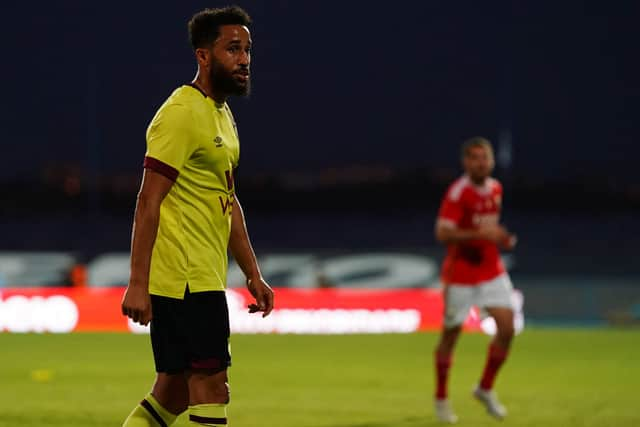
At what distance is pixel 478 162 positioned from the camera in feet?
31.6

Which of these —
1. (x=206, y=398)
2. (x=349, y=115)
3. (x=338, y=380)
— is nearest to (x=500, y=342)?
(x=338, y=380)

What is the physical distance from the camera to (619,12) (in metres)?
32.7

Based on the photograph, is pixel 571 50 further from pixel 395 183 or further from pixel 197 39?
pixel 197 39

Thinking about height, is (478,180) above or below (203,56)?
below

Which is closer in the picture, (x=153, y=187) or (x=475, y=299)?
(x=153, y=187)

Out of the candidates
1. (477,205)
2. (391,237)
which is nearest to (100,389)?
(477,205)

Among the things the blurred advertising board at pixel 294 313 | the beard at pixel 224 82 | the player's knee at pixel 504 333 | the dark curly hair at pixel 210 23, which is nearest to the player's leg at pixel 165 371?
the beard at pixel 224 82

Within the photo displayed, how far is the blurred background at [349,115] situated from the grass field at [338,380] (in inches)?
391

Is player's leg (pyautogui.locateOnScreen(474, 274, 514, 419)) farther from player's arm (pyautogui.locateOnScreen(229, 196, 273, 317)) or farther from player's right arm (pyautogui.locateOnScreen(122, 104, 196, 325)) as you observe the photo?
player's right arm (pyautogui.locateOnScreen(122, 104, 196, 325))

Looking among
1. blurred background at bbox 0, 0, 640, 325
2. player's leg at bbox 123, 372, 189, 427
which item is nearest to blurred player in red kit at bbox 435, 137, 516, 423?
player's leg at bbox 123, 372, 189, 427

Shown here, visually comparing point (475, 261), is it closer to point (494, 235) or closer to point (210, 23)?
point (494, 235)

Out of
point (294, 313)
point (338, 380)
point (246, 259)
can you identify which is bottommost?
point (294, 313)

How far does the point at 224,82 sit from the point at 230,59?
10cm

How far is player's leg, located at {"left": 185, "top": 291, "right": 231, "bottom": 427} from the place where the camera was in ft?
17.3
